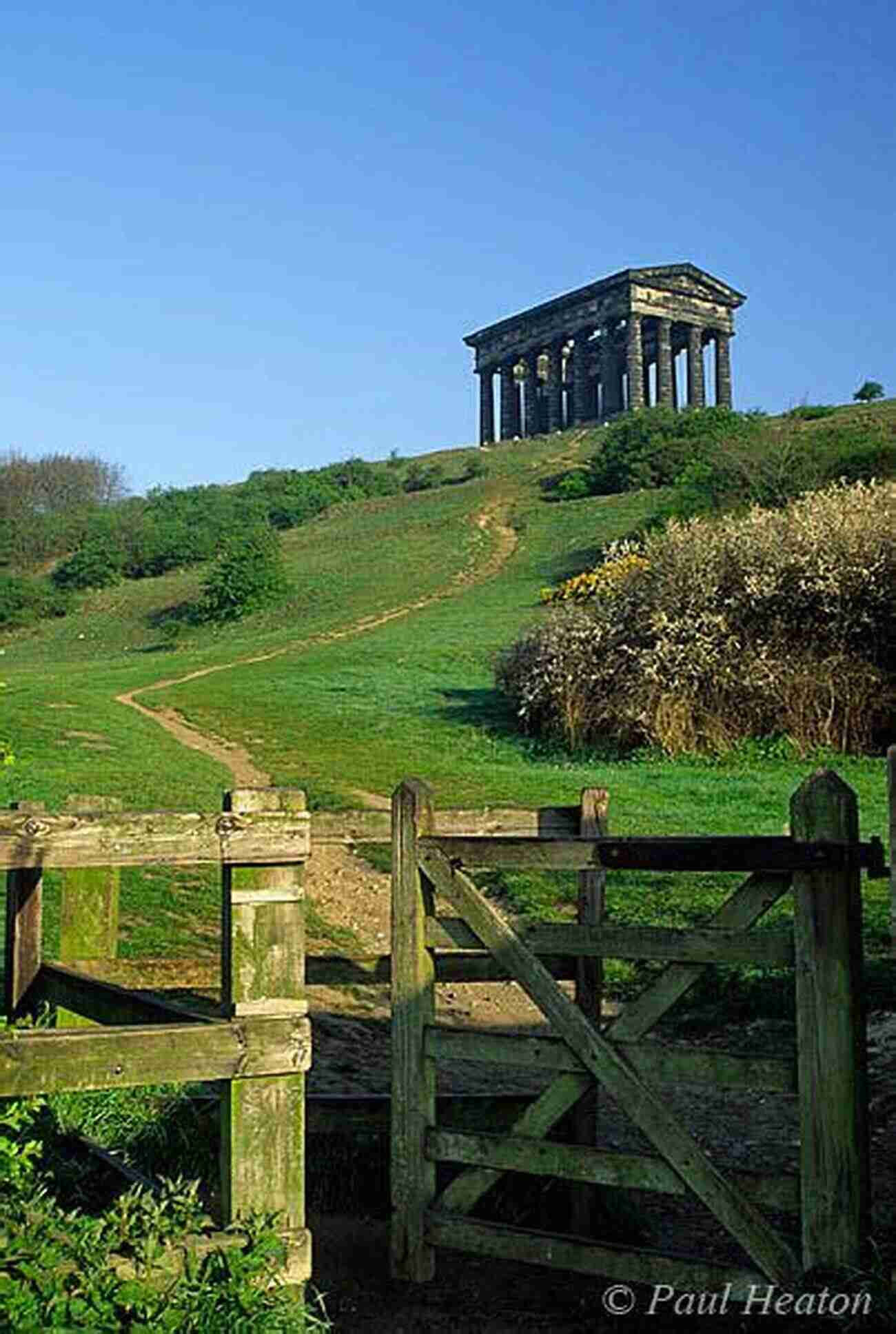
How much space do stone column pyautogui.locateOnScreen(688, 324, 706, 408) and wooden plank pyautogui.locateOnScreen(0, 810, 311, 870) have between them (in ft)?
359

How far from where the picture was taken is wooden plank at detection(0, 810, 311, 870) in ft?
15.1

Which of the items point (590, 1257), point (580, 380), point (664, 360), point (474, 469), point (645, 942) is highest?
point (664, 360)

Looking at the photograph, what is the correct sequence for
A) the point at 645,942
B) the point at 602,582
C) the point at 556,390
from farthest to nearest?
the point at 556,390, the point at 602,582, the point at 645,942

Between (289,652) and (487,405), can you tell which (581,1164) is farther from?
(487,405)

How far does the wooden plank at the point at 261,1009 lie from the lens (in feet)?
15.1

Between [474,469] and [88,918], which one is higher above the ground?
[474,469]

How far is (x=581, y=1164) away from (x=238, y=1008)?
4.91ft

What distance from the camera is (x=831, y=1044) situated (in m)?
4.83

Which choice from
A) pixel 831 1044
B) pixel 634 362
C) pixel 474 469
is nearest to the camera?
pixel 831 1044

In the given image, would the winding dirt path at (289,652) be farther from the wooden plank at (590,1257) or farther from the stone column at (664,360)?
the stone column at (664,360)

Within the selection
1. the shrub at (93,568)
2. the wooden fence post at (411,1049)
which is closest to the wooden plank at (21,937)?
the wooden fence post at (411,1049)

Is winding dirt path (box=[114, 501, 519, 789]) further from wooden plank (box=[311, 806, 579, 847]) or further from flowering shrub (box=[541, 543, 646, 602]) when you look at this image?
flowering shrub (box=[541, 543, 646, 602])

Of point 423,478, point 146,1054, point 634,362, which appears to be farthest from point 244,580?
point 634,362

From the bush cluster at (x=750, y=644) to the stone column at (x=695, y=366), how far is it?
85.9 metres
